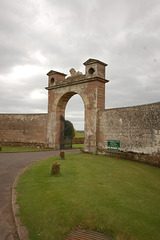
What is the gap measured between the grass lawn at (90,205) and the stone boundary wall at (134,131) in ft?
10.1

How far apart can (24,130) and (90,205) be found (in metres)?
15.2

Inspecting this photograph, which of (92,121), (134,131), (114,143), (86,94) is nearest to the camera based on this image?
(134,131)

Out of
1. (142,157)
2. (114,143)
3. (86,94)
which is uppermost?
(86,94)

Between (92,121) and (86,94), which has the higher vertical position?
(86,94)

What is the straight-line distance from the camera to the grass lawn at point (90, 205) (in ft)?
11.2

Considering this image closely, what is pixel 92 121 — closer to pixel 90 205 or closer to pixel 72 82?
pixel 72 82

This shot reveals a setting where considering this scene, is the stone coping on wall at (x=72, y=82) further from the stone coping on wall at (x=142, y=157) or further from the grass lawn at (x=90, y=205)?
the grass lawn at (x=90, y=205)

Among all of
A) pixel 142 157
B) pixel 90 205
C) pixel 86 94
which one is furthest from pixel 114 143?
pixel 90 205

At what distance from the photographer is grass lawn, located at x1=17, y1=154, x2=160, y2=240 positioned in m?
3.40

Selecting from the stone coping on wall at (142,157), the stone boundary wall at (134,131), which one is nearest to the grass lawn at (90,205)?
the stone coping on wall at (142,157)

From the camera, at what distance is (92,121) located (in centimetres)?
1348

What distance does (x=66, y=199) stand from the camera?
15.2 feet

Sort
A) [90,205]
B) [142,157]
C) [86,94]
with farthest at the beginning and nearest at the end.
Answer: [86,94], [142,157], [90,205]

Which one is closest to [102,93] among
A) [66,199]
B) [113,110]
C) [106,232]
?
[113,110]
